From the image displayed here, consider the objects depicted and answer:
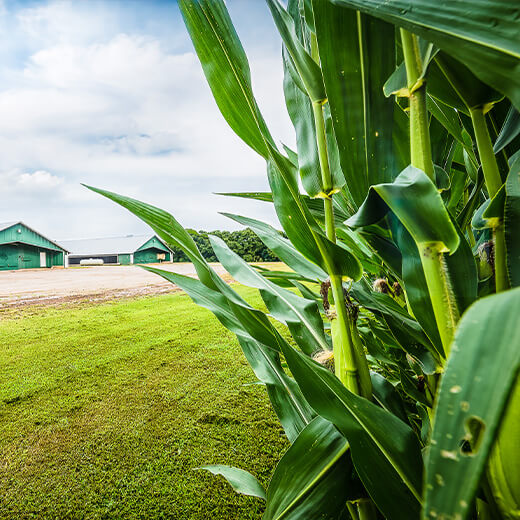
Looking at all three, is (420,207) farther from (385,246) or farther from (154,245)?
(154,245)

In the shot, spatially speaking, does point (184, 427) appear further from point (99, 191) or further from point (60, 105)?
point (60, 105)

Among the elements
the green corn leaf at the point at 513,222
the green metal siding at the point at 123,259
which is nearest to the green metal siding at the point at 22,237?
the green metal siding at the point at 123,259

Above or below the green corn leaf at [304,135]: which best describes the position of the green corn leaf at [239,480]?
below

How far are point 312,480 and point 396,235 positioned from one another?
0.23 m

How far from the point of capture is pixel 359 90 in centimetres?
24

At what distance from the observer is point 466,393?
9cm

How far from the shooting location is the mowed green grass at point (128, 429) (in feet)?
2.32

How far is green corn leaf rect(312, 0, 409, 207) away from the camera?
23cm

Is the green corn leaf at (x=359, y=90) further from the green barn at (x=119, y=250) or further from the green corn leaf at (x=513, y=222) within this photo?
the green barn at (x=119, y=250)

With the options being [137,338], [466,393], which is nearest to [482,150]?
[466,393]

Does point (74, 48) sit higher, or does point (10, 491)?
point (74, 48)

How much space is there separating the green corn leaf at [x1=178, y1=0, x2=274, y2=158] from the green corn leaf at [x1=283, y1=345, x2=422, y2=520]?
8.6 inches

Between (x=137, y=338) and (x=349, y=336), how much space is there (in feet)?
7.15

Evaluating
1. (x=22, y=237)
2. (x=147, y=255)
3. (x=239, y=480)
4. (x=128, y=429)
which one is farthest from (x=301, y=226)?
(x=147, y=255)
